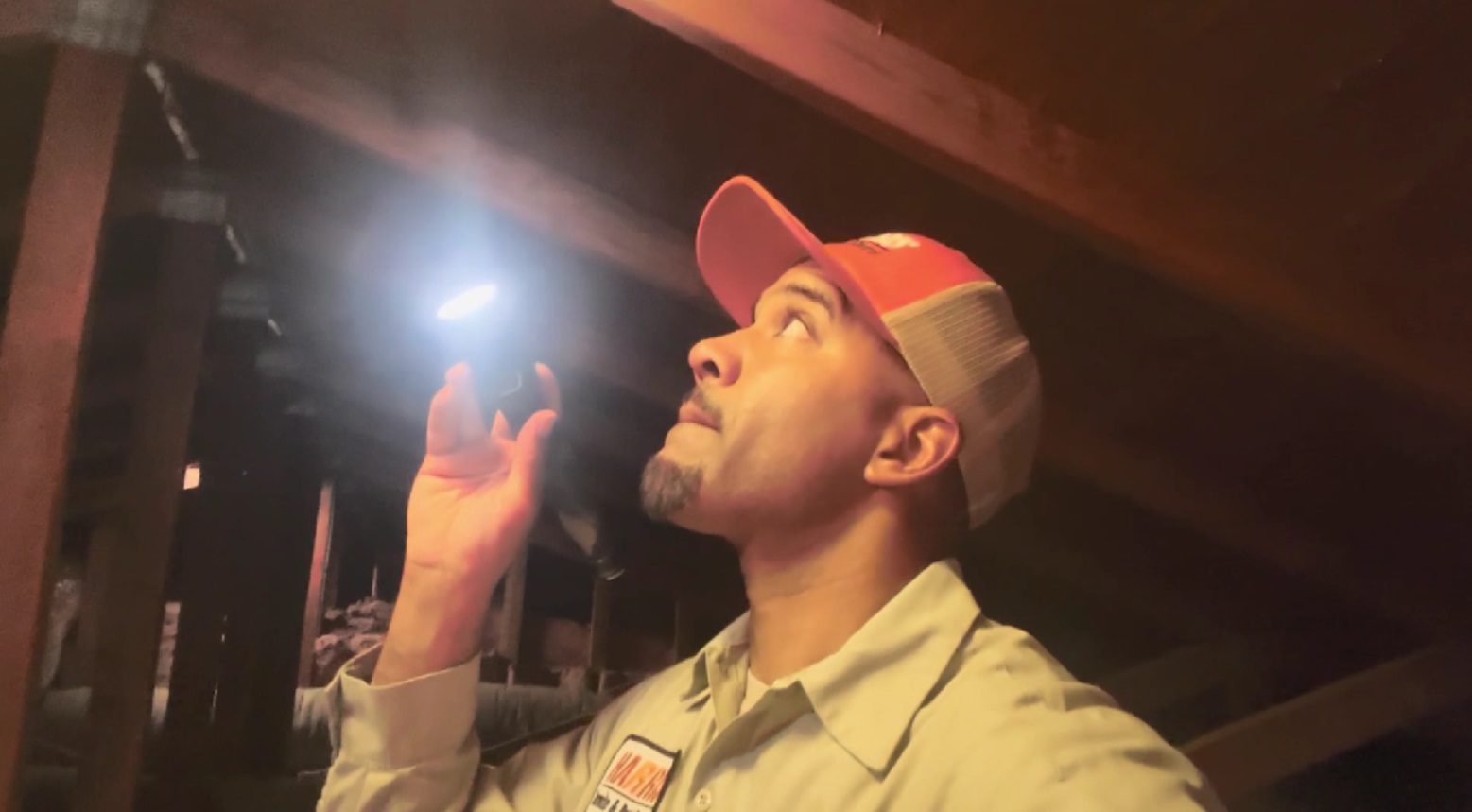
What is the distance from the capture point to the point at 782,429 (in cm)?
101

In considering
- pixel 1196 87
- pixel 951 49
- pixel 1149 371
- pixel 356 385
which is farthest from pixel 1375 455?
pixel 356 385

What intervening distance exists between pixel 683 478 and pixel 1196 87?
73 centimetres

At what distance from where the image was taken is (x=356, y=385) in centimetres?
313

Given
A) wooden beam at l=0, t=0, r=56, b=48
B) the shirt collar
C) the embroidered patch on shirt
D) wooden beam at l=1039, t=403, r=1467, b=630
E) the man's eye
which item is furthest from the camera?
wooden beam at l=1039, t=403, r=1467, b=630

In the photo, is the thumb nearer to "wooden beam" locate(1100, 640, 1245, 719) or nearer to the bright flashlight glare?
the bright flashlight glare

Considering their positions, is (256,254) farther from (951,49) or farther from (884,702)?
(884,702)

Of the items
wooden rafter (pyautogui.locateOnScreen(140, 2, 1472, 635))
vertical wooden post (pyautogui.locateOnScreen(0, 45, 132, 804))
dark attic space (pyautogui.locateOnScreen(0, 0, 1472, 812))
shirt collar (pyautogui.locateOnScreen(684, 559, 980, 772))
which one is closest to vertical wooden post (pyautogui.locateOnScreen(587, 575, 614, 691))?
dark attic space (pyautogui.locateOnScreen(0, 0, 1472, 812))

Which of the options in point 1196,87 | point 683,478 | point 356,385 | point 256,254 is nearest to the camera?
point 683,478

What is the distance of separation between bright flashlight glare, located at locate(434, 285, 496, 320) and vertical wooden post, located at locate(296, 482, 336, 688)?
91.4 inches

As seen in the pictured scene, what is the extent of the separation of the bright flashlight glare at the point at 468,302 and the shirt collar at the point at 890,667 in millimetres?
835

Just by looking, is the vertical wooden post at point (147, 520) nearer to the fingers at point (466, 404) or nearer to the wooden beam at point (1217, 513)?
the fingers at point (466, 404)

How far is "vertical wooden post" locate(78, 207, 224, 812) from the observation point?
6.21 feet

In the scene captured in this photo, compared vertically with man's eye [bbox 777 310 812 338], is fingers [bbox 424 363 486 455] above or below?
below

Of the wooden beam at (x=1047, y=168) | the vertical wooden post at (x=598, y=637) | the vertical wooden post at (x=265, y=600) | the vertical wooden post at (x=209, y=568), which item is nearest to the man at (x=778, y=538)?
the wooden beam at (x=1047, y=168)
